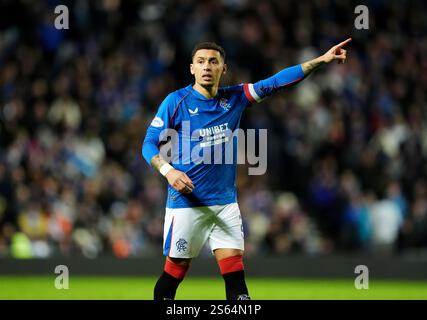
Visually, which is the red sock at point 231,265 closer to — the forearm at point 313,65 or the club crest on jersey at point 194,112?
the club crest on jersey at point 194,112

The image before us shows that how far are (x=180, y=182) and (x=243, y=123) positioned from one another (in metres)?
9.37

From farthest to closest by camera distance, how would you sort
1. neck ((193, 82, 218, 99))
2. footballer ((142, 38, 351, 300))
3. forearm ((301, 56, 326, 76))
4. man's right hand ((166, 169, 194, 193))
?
neck ((193, 82, 218, 99))
footballer ((142, 38, 351, 300))
forearm ((301, 56, 326, 76))
man's right hand ((166, 169, 194, 193))

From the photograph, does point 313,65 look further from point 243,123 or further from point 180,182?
point 243,123

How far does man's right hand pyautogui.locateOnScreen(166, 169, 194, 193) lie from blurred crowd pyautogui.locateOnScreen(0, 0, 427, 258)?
7.82 meters

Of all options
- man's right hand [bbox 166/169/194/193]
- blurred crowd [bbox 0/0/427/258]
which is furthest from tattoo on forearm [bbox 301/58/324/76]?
blurred crowd [bbox 0/0/427/258]

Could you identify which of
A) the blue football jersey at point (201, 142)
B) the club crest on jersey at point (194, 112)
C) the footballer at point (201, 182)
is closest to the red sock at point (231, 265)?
the footballer at point (201, 182)

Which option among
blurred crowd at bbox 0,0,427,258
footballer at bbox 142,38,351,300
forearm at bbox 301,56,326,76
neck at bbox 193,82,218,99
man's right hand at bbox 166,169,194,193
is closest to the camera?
man's right hand at bbox 166,169,194,193

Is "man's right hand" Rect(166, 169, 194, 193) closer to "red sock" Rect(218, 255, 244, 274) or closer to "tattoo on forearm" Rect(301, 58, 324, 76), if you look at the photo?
"red sock" Rect(218, 255, 244, 274)

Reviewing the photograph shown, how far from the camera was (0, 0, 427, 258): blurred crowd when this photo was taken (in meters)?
15.4

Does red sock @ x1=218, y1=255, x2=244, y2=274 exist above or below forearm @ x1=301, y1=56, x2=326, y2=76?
below

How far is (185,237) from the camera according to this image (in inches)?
309

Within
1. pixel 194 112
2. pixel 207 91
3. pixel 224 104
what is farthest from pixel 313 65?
pixel 194 112

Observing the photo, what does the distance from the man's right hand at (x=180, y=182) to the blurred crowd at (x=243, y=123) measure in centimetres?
782
